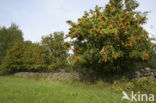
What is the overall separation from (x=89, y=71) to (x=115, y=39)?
4615mm

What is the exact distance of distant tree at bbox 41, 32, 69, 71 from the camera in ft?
47.7

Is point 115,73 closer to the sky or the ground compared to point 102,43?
closer to the ground

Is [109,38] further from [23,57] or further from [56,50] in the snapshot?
[23,57]

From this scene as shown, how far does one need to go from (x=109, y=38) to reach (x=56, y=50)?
869 cm

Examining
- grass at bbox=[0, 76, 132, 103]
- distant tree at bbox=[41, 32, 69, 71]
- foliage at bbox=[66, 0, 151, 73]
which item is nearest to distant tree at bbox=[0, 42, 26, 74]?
distant tree at bbox=[41, 32, 69, 71]

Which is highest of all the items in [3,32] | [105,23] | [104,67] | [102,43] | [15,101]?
[3,32]

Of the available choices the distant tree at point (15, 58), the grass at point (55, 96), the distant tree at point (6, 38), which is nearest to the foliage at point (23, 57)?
the distant tree at point (15, 58)

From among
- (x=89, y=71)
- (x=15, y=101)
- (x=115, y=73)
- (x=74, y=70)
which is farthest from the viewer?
(x=74, y=70)

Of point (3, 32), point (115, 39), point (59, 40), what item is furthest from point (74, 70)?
point (3, 32)

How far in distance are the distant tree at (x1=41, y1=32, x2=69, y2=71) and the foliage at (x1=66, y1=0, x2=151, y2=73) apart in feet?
19.7

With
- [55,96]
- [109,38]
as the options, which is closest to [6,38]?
[109,38]

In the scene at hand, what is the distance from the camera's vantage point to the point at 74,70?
13234 millimetres

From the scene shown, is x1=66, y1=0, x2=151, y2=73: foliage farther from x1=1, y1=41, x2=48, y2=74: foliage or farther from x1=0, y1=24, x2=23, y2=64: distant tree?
x1=0, y1=24, x2=23, y2=64: distant tree

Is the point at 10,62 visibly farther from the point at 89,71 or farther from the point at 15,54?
the point at 89,71
